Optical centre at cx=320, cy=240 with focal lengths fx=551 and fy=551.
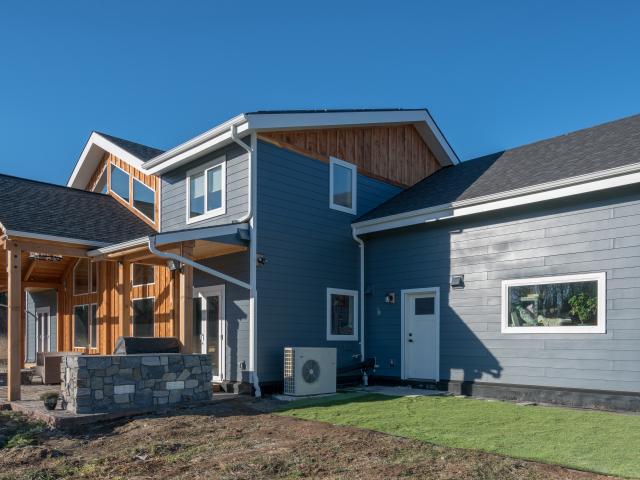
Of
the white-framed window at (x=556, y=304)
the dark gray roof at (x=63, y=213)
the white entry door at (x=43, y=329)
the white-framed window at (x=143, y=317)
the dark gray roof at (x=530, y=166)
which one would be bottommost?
the white entry door at (x=43, y=329)

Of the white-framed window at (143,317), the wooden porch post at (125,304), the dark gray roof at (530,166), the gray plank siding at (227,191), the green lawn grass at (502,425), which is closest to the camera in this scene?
the green lawn grass at (502,425)

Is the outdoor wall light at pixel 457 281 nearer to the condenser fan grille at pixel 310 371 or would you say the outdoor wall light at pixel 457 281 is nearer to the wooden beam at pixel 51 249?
the condenser fan grille at pixel 310 371

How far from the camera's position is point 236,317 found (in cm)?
1017

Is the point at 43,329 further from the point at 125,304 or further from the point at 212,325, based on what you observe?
the point at 212,325

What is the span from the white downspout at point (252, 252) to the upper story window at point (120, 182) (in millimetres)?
5621

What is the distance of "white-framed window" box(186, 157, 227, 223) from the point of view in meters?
10.8

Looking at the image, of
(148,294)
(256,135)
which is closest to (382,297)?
(256,135)

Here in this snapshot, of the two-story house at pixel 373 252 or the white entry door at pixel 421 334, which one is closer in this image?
the two-story house at pixel 373 252

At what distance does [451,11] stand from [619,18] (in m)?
3.44

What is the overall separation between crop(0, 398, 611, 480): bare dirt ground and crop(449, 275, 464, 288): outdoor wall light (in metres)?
4.16

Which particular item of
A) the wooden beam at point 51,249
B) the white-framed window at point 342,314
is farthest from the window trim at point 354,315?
the wooden beam at point 51,249

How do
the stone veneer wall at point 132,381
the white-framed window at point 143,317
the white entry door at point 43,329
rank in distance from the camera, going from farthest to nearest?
1. the white entry door at point 43,329
2. the white-framed window at point 143,317
3. the stone veneer wall at point 132,381

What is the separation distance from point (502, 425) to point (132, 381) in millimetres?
5212

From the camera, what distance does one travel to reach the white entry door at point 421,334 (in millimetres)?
10306
